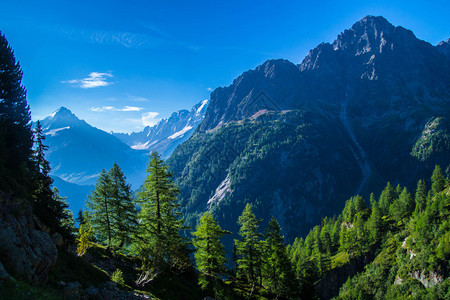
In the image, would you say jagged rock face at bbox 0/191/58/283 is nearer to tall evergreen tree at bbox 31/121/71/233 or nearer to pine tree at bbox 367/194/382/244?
tall evergreen tree at bbox 31/121/71/233

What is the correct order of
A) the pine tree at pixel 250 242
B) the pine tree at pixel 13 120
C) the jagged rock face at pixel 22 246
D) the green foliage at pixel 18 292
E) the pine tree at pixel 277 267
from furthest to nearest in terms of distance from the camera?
the pine tree at pixel 250 242 < the pine tree at pixel 277 267 < the pine tree at pixel 13 120 < the jagged rock face at pixel 22 246 < the green foliage at pixel 18 292

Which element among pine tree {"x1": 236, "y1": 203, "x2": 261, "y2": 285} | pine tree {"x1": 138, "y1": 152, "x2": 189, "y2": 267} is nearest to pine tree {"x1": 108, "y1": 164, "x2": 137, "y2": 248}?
pine tree {"x1": 138, "y1": 152, "x2": 189, "y2": 267}

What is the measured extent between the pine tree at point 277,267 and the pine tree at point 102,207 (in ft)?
78.5

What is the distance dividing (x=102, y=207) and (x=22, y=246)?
53.7ft

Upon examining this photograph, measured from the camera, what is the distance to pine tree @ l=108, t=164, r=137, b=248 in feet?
101

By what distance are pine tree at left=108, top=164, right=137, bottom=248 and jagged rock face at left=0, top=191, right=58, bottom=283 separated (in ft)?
43.6

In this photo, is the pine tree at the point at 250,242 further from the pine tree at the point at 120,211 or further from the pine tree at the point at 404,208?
the pine tree at the point at 404,208

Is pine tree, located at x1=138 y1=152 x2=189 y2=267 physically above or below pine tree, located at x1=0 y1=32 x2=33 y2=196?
below

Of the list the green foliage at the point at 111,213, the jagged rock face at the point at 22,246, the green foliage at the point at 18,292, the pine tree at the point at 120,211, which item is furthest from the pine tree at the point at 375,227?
the green foliage at the point at 18,292

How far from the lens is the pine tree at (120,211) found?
30797 mm

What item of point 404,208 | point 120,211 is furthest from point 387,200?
point 120,211

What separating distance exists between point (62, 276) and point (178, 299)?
13.3 meters

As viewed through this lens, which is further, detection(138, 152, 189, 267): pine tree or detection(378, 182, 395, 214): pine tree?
detection(378, 182, 395, 214): pine tree

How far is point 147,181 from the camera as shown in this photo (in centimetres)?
3097
